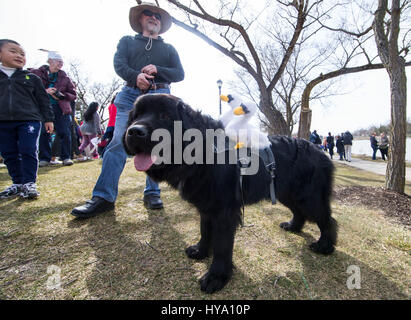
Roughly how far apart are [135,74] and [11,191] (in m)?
2.96

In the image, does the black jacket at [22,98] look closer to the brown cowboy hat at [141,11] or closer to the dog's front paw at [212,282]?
the brown cowboy hat at [141,11]

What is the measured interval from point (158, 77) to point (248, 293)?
2681mm

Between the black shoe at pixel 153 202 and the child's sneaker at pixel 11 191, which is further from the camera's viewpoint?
the child's sneaker at pixel 11 191

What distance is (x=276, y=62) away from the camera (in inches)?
606

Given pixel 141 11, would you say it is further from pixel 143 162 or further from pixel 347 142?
pixel 347 142

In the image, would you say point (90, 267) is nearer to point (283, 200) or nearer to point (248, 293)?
point (248, 293)

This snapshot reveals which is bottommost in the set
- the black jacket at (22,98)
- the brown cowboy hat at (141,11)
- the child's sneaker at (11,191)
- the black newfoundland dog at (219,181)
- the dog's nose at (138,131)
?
the child's sneaker at (11,191)

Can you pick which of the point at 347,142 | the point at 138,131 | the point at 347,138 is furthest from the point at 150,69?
the point at 347,142

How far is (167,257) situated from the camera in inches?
74.5

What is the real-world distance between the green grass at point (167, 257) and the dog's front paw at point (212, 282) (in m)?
0.05

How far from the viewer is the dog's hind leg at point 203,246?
6.30 ft

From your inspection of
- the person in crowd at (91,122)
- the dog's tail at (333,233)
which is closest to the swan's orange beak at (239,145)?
the dog's tail at (333,233)

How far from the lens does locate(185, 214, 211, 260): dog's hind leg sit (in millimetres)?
1919
